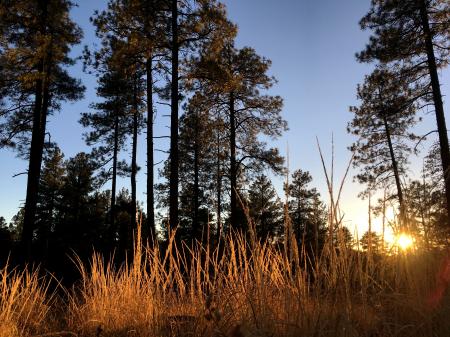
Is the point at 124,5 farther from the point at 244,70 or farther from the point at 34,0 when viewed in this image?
the point at 244,70

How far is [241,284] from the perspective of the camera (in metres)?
2.70

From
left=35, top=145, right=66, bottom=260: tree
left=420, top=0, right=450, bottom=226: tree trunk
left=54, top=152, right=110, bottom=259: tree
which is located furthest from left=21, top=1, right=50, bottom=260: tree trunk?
left=35, top=145, right=66, bottom=260: tree

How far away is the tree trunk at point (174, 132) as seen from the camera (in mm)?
11086

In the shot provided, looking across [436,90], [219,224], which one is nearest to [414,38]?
[436,90]

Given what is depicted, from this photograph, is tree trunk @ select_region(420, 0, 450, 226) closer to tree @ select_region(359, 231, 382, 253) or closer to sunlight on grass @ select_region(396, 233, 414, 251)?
sunlight on grass @ select_region(396, 233, 414, 251)

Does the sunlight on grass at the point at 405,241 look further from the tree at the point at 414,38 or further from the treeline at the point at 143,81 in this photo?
the tree at the point at 414,38

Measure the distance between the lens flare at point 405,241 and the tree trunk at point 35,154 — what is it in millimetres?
10531

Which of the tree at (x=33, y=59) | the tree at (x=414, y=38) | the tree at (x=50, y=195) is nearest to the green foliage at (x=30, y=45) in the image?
the tree at (x=33, y=59)

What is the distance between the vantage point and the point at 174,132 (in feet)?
38.1

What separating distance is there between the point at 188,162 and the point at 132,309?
24.3 m

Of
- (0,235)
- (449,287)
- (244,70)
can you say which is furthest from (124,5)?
(0,235)

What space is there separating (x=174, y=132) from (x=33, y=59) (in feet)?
16.2

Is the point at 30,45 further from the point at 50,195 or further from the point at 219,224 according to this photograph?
the point at 50,195

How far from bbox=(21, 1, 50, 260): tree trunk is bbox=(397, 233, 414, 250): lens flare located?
10.5 metres
